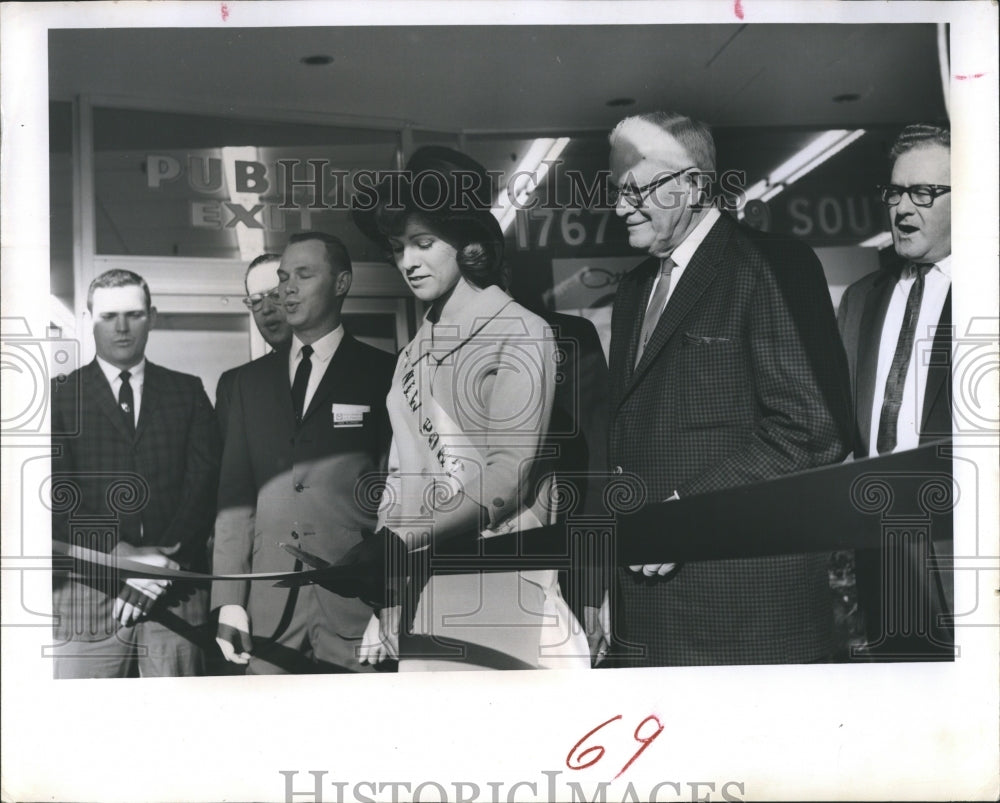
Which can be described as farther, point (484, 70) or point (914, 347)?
point (914, 347)

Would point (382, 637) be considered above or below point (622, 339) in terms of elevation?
below

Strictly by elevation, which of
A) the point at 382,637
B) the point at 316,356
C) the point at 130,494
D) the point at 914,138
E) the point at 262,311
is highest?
the point at 914,138

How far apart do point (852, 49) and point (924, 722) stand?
195 centimetres

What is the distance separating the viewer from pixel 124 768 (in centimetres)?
295

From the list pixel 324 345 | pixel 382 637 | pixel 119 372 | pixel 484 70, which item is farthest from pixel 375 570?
pixel 484 70

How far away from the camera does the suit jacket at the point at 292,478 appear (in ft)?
9.73

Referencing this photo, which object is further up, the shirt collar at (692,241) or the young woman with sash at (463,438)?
the shirt collar at (692,241)

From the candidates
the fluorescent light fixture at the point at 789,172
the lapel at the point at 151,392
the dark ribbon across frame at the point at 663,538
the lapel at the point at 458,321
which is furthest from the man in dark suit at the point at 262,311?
the fluorescent light fixture at the point at 789,172

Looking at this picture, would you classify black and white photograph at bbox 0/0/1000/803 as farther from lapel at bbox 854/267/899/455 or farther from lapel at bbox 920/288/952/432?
lapel at bbox 920/288/952/432

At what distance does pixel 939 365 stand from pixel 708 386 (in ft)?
2.28

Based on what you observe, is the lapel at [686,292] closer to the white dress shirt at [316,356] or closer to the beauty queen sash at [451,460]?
the beauty queen sash at [451,460]

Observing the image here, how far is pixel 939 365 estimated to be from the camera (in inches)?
120

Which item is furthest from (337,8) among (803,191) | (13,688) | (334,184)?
(13,688)

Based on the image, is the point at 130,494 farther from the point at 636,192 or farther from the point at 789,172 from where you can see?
the point at 789,172
